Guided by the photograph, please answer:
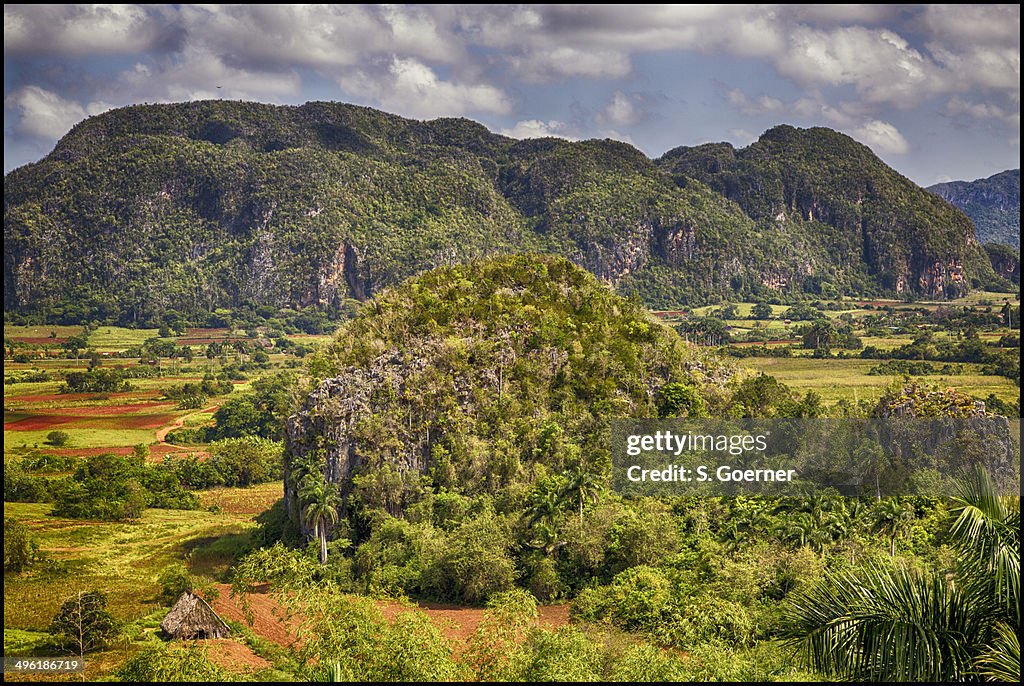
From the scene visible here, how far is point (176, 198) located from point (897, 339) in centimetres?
13579

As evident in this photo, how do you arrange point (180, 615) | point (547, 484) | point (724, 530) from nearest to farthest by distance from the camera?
point (180, 615), point (724, 530), point (547, 484)

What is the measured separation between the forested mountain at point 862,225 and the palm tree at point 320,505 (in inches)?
5967

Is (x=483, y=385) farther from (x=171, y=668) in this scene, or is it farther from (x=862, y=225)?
(x=862, y=225)

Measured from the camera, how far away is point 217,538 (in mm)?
40750

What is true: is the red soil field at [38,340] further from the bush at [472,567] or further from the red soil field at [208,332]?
the bush at [472,567]

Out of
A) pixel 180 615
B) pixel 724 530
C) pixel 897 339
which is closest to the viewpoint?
pixel 180 615

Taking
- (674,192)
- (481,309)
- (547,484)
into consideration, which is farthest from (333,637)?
(674,192)

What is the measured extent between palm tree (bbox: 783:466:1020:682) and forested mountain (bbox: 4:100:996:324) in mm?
135580

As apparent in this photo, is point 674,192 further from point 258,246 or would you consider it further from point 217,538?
point 217,538

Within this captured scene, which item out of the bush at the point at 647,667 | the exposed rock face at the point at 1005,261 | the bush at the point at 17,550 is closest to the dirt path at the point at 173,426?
the bush at the point at 17,550

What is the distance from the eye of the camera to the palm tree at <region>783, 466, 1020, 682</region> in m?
8.09

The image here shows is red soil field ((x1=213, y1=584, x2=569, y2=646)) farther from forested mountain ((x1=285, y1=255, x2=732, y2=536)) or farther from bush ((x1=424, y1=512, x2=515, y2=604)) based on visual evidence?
forested mountain ((x1=285, y1=255, x2=732, y2=536))

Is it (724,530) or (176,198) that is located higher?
(176,198)

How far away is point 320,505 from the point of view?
2983 centimetres
